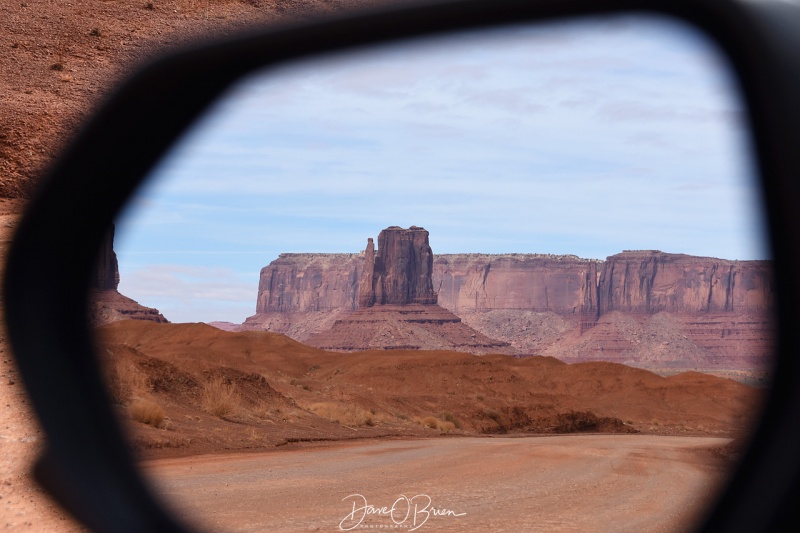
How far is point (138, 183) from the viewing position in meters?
7.66

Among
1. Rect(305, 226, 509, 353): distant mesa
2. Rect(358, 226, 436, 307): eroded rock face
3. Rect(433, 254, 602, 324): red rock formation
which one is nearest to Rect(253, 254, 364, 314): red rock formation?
Rect(433, 254, 602, 324): red rock formation

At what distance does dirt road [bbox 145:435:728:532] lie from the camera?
20.8 feet

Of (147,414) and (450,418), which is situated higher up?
(147,414)

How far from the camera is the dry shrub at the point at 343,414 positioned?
23.0 meters

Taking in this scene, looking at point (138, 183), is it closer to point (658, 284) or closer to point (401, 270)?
point (401, 270)

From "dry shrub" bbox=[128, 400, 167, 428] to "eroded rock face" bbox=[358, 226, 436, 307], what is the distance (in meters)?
92.4

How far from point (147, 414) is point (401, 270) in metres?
93.4

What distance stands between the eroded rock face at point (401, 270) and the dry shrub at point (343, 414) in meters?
81.6

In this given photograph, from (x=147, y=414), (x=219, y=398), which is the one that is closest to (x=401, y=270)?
(x=219, y=398)

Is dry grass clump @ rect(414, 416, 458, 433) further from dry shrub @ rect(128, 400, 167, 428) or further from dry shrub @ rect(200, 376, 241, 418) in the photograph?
dry shrub @ rect(128, 400, 167, 428)

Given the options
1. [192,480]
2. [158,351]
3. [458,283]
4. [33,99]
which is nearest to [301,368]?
[158,351]

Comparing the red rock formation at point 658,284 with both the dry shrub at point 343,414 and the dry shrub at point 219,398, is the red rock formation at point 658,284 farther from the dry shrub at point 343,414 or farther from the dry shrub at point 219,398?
the dry shrub at point 219,398

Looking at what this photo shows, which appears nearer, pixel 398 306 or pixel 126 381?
pixel 126 381

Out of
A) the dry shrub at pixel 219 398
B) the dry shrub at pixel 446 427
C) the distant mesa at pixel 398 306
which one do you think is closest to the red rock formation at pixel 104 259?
the dry shrub at pixel 219 398
